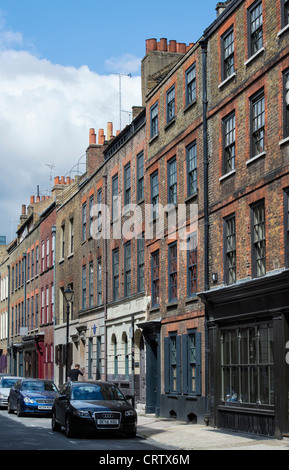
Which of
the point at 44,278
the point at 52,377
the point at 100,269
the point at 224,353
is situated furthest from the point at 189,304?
the point at 44,278

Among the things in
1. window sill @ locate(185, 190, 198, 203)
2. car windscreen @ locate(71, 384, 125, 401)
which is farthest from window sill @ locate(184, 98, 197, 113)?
car windscreen @ locate(71, 384, 125, 401)

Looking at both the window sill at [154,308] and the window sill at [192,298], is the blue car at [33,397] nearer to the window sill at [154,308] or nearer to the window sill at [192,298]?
the window sill at [154,308]

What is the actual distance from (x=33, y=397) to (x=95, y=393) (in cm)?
815

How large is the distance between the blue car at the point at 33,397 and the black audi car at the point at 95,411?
7.13 meters

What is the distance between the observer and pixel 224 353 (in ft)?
79.6

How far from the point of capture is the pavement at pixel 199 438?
18.8m

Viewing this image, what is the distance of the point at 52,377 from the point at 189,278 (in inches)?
959

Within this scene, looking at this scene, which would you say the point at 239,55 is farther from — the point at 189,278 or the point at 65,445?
the point at 65,445

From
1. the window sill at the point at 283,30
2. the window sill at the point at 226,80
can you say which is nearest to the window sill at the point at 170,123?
the window sill at the point at 226,80

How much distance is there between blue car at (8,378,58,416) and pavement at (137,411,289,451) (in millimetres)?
4806

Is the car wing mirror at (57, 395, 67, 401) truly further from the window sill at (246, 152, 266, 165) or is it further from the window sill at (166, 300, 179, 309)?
the window sill at (246, 152, 266, 165)

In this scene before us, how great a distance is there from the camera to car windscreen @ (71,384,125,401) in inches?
869

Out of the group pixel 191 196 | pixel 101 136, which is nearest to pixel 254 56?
pixel 191 196

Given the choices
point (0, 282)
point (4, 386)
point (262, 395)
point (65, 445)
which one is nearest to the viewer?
point (65, 445)
